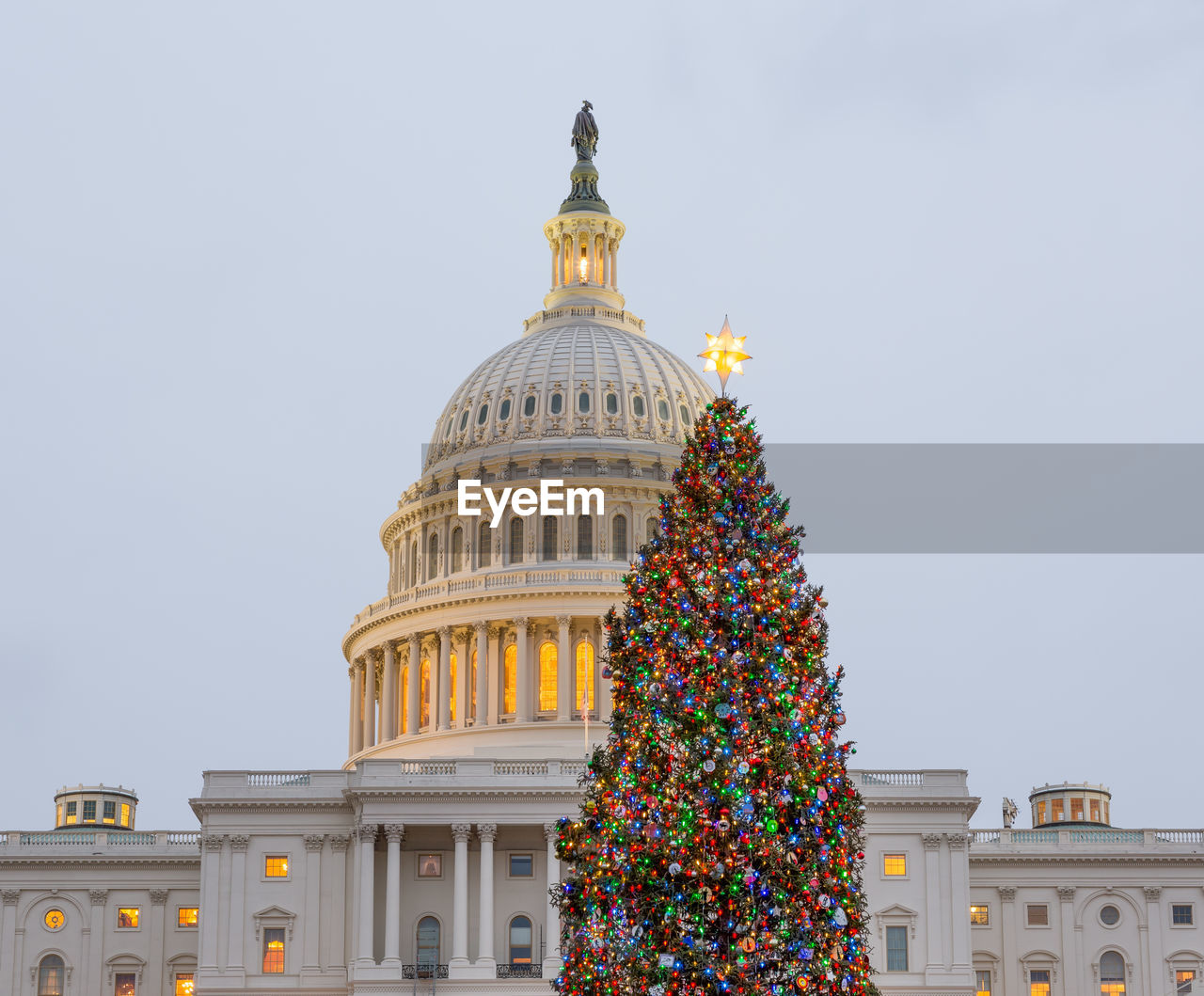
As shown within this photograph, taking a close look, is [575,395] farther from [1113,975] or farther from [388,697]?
[1113,975]

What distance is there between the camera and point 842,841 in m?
33.6

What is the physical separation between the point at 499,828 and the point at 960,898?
20.0 metres

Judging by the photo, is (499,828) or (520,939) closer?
(499,828)

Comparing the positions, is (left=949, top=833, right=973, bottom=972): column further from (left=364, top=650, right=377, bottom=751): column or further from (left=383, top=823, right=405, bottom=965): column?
(left=364, top=650, right=377, bottom=751): column

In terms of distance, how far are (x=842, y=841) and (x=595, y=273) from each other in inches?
3724

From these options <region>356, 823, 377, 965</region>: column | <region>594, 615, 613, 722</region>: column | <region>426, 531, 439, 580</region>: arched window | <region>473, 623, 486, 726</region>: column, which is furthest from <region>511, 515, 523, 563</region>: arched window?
<region>356, 823, 377, 965</region>: column

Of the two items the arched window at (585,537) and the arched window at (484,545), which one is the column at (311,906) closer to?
the arched window at (484,545)

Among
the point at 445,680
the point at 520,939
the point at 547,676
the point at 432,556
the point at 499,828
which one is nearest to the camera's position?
the point at 499,828

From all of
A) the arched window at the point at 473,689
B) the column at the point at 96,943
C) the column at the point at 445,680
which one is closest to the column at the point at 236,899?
the column at the point at 96,943

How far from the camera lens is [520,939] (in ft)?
297

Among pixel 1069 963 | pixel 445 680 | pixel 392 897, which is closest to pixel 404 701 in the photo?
pixel 445 680

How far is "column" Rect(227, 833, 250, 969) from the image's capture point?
3526 inches

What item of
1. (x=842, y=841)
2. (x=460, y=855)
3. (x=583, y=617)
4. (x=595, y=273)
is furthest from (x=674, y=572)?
(x=595, y=273)

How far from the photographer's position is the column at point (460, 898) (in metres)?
87.9
